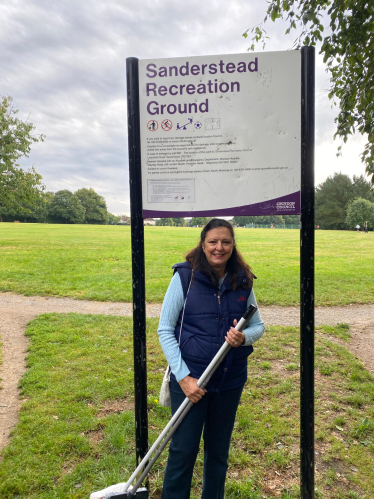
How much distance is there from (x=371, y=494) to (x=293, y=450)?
0.77 meters

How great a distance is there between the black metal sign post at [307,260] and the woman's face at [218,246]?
548 millimetres

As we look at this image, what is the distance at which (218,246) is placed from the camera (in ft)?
7.75

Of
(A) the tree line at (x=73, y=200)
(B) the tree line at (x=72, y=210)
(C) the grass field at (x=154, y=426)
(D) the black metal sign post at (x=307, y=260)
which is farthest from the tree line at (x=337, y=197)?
(D) the black metal sign post at (x=307, y=260)

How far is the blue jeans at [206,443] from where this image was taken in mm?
2291

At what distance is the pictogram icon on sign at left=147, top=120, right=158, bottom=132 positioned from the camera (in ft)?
8.37

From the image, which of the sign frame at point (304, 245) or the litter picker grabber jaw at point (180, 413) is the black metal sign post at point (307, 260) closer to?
the sign frame at point (304, 245)

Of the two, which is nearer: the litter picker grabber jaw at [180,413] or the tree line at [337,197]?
the litter picker grabber jaw at [180,413]

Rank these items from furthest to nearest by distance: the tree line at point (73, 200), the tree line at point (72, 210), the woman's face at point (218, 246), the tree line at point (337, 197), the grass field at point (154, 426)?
the tree line at point (72, 210) → the tree line at point (337, 197) → the tree line at point (73, 200) → the grass field at point (154, 426) → the woman's face at point (218, 246)

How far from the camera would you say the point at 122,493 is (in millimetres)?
2359

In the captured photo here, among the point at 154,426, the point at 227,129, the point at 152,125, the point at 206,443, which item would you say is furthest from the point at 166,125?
the point at 154,426

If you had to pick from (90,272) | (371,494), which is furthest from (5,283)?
(371,494)

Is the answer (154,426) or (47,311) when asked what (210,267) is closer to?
(154,426)

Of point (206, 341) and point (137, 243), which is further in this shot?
point (137, 243)

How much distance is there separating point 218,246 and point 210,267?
16 centimetres
